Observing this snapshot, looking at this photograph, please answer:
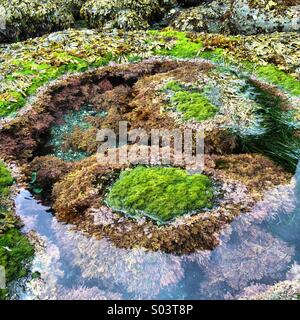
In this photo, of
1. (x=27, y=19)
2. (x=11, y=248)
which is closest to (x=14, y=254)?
(x=11, y=248)

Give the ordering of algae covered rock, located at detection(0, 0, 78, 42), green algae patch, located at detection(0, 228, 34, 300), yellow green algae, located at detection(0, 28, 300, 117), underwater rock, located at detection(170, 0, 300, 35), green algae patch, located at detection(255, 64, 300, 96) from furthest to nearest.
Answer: algae covered rock, located at detection(0, 0, 78, 42) < underwater rock, located at detection(170, 0, 300, 35) < yellow green algae, located at detection(0, 28, 300, 117) < green algae patch, located at detection(255, 64, 300, 96) < green algae patch, located at detection(0, 228, 34, 300)

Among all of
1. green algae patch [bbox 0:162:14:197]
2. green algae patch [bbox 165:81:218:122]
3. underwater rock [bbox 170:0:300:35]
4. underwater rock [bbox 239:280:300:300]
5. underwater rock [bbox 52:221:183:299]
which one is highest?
underwater rock [bbox 170:0:300:35]

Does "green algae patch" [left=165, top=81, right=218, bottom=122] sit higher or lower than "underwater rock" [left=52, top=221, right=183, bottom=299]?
higher

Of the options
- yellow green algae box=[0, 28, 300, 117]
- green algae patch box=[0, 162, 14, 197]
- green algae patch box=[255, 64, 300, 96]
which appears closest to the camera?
green algae patch box=[0, 162, 14, 197]

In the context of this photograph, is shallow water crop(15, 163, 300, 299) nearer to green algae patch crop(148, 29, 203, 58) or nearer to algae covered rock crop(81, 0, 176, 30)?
green algae patch crop(148, 29, 203, 58)

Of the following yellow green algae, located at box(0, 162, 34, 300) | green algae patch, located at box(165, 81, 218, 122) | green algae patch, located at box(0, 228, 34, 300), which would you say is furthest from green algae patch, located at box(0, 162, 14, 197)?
green algae patch, located at box(165, 81, 218, 122)

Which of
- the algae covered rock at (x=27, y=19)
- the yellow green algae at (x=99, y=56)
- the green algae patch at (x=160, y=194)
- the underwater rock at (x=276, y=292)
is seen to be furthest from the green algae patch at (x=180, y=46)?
the underwater rock at (x=276, y=292)

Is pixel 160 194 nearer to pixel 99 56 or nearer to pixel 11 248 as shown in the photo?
pixel 11 248

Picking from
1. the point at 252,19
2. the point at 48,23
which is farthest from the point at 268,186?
the point at 48,23
